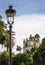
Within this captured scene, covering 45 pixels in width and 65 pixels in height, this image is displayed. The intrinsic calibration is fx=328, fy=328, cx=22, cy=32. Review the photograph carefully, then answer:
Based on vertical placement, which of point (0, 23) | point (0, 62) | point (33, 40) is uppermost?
point (33, 40)

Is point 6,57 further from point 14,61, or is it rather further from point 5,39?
point 5,39

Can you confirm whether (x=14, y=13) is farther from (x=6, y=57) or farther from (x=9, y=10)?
(x=6, y=57)

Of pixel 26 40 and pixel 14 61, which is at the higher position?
pixel 26 40

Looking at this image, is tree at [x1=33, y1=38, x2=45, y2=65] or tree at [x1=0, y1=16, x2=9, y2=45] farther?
tree at [x1=33, y1=38, x2=45, y2=65]

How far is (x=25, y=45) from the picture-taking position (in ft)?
548

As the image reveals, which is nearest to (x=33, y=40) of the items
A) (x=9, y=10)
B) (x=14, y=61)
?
(x=14, y=61)

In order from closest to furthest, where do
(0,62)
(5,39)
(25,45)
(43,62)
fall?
(5,39)
(0,62)
(43,62)
(25,45)

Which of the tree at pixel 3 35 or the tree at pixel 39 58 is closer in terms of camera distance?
the tree at pixel 3 35

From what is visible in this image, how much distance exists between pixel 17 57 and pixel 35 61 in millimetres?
6115

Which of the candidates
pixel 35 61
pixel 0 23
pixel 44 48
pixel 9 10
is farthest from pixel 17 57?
pixel 9 10

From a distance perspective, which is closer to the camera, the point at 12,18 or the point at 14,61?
the point at 12,18

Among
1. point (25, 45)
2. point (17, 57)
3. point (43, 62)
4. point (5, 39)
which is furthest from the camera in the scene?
point (25, 45)

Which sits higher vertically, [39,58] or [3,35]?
[3,35]

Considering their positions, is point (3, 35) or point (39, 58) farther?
point (39, 58)
